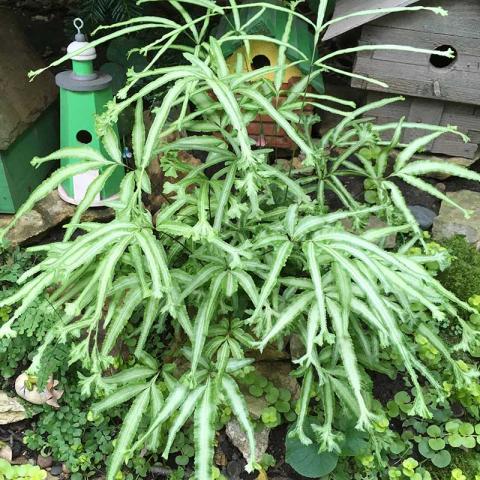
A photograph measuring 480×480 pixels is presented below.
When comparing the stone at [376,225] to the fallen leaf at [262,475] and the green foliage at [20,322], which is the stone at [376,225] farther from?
the green foliage at [20,322]

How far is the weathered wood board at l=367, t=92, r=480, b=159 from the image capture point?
98.8 inches

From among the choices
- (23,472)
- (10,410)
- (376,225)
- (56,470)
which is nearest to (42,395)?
(10,410)

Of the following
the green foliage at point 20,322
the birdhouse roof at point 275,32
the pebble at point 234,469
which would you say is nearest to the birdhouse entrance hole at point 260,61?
the birdhouse roof at point 275,32

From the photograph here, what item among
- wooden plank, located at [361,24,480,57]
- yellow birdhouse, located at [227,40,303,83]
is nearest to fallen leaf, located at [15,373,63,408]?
yellow birdhouse, located at [227,40,303,83]

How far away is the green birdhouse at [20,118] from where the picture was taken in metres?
2.20

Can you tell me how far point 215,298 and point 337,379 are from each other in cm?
44

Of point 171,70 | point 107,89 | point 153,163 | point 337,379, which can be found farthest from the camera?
point 153,163

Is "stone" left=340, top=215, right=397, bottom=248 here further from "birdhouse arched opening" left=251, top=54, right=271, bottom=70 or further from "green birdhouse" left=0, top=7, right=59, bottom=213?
"green birdhouse" left=0, top=7, right=59, bottom=213

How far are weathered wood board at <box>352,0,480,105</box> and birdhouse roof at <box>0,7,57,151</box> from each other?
1349 mm

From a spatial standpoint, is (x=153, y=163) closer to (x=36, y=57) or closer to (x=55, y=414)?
(x=36, y=57)

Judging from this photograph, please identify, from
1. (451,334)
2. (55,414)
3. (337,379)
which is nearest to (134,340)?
(55,414)

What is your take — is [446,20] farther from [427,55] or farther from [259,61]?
[259,61]

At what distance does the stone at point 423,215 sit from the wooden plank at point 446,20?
2.41ft

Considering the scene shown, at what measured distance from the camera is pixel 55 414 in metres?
1.99
